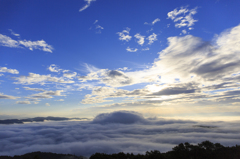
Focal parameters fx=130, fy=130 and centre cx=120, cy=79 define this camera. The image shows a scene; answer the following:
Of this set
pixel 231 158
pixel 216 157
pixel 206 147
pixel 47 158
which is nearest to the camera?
pixel 231 158

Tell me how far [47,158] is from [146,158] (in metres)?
180

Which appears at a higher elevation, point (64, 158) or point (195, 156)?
point (195, 156)

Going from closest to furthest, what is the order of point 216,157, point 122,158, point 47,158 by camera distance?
point 216,157 → point 122,158 → point 47,158

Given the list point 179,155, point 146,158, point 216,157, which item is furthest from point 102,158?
point 216,157

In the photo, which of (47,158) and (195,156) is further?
(47,158)

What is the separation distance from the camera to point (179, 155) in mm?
42750

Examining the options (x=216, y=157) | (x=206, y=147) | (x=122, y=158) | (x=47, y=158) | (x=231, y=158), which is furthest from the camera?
(x=47, y=158)

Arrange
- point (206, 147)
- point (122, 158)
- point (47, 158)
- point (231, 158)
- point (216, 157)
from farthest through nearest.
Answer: point (47, 158), point (206, 147), point (122, 158), point (216, 157), point (231, 158)

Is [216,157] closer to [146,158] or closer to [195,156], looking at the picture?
[195,156]

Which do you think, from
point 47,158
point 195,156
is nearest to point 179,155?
point 195,156

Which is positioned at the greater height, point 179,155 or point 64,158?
point 179,155

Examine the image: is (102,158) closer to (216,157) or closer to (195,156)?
(195,156)

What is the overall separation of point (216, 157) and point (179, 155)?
1010 centimetres

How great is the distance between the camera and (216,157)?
3834 cm
